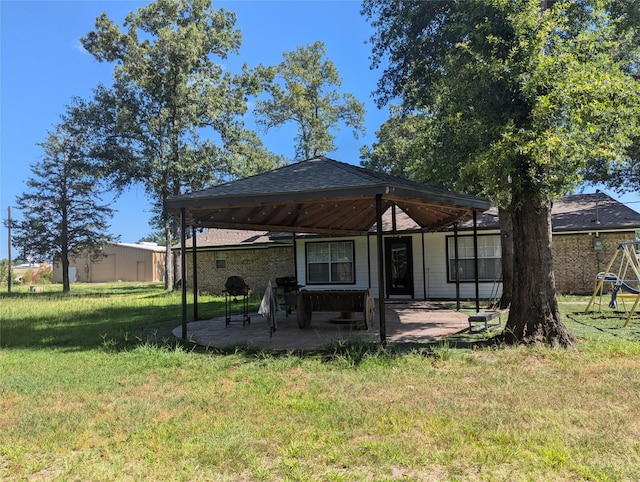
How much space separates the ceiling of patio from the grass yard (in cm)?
240

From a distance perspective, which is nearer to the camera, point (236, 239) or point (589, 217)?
point (589, 217)

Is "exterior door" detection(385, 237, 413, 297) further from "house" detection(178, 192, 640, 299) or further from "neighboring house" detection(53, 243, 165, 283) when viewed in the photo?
"neighboring house" detection(53, 243, 165, 283)

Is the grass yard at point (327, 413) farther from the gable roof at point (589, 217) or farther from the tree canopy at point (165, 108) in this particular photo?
the tree canopy at point (165, 108)

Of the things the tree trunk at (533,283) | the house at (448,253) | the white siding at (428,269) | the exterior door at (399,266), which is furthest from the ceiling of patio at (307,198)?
the exterior door at (399,266)

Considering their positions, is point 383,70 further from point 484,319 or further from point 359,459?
point 359,459

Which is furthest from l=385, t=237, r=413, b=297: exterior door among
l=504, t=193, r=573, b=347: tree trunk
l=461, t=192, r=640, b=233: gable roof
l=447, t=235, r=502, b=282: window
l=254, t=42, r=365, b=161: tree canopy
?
l=254, t=42, r=365, b=161: tree canopy

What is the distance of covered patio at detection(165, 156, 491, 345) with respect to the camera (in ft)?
23.4

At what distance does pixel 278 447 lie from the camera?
3.67 m

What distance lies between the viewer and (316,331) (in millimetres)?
9094

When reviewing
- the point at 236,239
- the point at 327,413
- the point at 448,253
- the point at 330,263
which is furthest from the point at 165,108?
the point at 327,413

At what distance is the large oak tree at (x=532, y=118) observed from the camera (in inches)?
257

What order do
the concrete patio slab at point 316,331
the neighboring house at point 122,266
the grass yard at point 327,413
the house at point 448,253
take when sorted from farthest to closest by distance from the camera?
the neighboring house at point 122,266
the house at point 448,253
the concrete patio slab at point 316,331
the grass yard at point 327,413

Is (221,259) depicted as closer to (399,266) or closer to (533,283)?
(399,266)

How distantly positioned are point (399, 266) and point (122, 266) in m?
35.9
